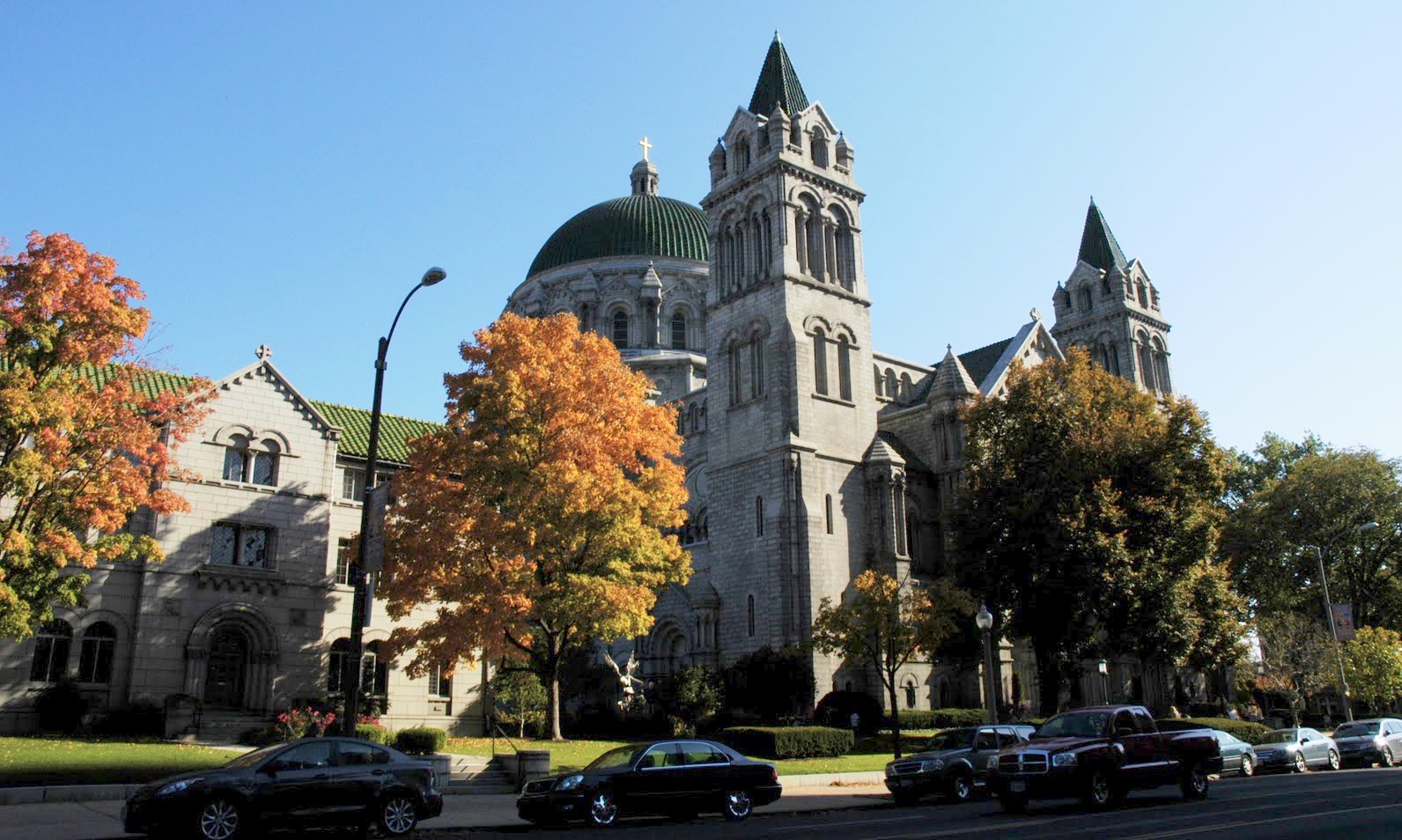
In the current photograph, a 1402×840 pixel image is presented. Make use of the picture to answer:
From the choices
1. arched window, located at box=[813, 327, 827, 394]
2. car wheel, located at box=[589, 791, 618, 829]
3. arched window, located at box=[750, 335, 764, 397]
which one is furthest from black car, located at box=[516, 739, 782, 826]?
arched window, located at box=[813, 327, 827, 394]

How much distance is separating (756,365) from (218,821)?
118ft

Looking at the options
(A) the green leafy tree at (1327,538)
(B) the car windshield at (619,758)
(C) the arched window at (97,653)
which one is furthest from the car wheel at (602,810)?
(A) the green leafy tree at (1327,538)

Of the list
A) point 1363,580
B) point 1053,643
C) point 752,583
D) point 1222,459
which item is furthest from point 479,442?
point 1363,580

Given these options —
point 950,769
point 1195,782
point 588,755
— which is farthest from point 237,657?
point 1195,782

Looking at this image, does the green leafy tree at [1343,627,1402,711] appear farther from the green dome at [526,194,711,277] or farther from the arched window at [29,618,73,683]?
the arched window at [29,618,73,683]

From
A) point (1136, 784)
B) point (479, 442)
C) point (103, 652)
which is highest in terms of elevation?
point (479, 442)

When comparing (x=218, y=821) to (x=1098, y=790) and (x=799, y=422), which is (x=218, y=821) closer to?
(x=1098, y=790)

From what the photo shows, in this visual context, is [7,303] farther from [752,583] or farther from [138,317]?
[752,583]

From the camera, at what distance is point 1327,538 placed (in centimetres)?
5669

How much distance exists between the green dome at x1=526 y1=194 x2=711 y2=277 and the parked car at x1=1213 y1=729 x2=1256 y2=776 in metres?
50.3

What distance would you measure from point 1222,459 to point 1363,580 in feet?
83.6

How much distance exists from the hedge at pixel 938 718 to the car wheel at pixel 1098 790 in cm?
2149

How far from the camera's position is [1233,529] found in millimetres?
58188

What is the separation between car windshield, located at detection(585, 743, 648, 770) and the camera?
1842 cm
